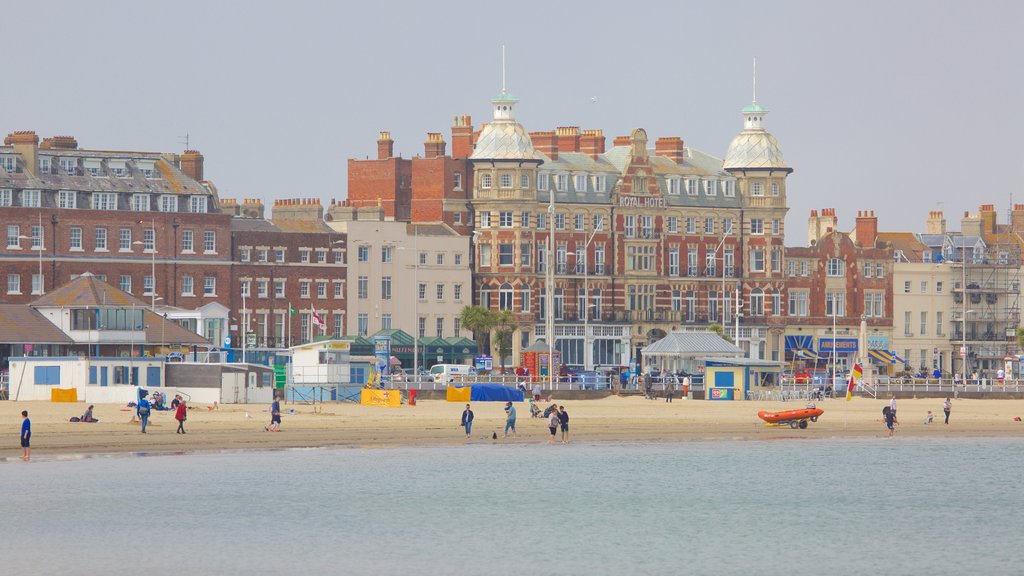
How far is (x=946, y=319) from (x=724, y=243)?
63.2ft

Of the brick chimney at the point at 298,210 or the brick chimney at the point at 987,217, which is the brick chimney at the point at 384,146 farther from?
the brick chimney at the point at 987,217

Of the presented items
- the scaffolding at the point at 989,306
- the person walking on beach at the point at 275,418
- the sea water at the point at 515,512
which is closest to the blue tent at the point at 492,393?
the sea water at the point at 515,512

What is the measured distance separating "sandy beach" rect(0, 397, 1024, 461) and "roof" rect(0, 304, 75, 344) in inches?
Answer: 330

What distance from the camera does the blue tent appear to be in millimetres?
101125

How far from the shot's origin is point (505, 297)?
130 metres

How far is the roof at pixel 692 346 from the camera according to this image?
111188mm

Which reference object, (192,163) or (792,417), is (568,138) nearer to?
(192,163)

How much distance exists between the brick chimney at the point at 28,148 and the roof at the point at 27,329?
70.8 ft

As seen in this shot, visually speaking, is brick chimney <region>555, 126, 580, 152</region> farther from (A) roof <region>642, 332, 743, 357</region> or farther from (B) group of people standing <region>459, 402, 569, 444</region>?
(B) group of people standing <region>459, 402, 569, 444</region>

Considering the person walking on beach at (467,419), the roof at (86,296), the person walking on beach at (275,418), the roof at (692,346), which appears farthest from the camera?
the roof at (692,346)

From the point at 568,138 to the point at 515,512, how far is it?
75.0 meters

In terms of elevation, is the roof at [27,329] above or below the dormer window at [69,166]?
below

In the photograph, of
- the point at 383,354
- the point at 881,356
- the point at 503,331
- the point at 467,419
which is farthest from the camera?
the point at 881,356

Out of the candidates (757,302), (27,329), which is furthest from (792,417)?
(757,302)
